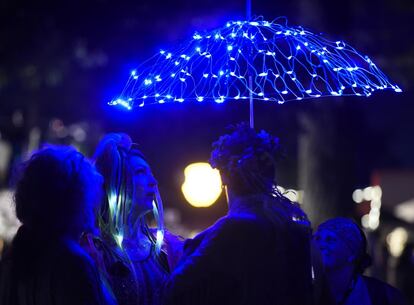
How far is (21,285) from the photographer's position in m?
2.81

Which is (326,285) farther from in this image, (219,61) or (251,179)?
(219,61)

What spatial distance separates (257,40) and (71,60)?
38.5 feet

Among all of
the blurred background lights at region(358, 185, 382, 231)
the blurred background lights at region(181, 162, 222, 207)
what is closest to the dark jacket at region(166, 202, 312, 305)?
the blurred background lights at region(181, 162, 222, 207)

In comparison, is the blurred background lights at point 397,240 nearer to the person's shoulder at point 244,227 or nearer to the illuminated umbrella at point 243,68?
the illuminated umbrella at point 243,68

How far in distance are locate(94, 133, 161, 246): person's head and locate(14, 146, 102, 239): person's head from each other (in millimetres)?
624

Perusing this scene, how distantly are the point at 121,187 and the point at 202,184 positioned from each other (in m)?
7.11

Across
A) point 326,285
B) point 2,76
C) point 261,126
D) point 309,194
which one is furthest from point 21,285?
point 2,76

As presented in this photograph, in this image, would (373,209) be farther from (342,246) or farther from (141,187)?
(141,187)

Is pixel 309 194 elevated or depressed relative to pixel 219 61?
depressed

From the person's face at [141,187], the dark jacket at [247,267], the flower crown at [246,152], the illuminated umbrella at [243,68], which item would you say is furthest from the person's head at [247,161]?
the person's face at [141,187]

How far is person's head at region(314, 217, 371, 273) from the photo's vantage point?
388 centimetres

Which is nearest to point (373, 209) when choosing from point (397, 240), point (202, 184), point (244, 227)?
point (397, 240)

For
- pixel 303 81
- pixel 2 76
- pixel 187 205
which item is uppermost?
pixel 2 76

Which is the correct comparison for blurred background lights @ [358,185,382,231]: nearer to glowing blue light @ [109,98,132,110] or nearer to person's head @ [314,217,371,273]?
person's head @ [314,217,371,273]
